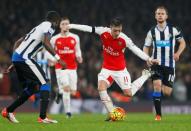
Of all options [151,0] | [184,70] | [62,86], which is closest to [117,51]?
[62,86]

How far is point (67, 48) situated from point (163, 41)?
3.82 metres

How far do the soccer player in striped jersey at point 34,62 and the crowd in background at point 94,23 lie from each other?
32.8ft

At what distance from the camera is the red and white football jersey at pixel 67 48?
19016 mm

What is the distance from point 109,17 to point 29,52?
52.2ft

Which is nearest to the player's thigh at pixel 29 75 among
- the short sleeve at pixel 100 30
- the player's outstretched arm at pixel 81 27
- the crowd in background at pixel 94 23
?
the player's outstretched arm at pixel 81 27

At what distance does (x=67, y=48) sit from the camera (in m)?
19.0

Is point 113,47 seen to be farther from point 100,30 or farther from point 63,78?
point 63,78

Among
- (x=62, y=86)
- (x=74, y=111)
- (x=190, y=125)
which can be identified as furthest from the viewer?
(x=74, y=111)

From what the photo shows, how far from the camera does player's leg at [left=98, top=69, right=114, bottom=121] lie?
15.2 metres

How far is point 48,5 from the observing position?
1162 inches

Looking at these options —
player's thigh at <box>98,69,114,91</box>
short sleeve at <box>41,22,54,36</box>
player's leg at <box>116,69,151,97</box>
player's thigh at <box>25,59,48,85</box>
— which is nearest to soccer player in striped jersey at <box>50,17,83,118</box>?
player's leg at <box>116,69,151,97</box>

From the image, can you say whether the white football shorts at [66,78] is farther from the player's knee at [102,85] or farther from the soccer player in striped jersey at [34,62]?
the soccer player in striped jersey at [34,62]

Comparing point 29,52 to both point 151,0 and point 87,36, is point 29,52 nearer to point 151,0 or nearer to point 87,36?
point 87,36

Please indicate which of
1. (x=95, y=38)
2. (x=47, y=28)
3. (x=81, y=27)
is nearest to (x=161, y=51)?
(x=81, y=27)
